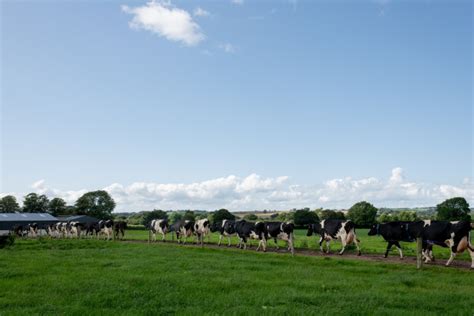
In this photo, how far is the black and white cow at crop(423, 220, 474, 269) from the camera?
769 inches

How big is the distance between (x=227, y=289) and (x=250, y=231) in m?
19.6

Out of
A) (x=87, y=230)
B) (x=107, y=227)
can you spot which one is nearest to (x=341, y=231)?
(x=107, y=227)

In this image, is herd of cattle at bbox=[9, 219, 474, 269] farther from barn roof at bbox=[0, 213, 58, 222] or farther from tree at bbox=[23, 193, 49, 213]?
tree at bbox=[23, 193, 49, 213]

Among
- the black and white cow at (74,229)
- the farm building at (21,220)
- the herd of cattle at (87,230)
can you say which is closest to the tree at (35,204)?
the farm building at (21,220)

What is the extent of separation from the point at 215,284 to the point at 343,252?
15.1 meters

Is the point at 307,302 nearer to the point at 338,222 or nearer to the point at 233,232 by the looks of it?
the point at 338,222

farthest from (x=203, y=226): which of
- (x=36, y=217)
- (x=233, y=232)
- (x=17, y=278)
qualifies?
(x=36, y=217)

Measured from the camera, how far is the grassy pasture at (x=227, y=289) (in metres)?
10.5

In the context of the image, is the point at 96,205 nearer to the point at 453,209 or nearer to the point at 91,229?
the point at 91,229

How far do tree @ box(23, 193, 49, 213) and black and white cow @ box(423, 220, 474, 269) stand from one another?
115321 millimetres

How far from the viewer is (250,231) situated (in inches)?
1275

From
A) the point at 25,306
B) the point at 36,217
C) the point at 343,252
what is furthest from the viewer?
the point at 36,217

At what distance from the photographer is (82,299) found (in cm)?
1148

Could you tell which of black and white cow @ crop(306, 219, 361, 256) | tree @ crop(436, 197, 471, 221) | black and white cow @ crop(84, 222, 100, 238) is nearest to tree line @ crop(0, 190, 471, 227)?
tree @ crop(436, 197, 471, 221)
